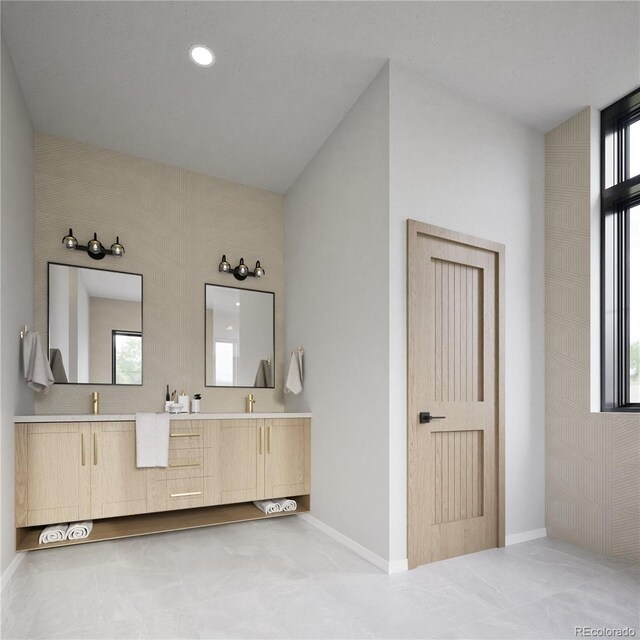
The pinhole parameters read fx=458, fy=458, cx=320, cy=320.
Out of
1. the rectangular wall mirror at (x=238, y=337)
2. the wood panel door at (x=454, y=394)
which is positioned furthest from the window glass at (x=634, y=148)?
the rectangular wall mirror at (x=238, y=337)

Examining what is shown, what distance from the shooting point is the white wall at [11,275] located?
8.55 ft

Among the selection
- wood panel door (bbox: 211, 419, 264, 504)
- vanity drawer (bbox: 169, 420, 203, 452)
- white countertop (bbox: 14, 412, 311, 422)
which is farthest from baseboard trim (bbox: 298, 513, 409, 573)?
vanity drawer (bbox: 169, 420, 203, 452)

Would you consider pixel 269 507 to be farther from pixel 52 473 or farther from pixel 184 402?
pixel 52 473

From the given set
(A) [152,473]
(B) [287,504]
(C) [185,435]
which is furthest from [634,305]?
(A) [152,473]

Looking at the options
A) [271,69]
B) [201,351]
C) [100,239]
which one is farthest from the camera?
[201,351]

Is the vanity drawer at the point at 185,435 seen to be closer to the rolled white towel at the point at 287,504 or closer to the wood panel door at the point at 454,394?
the rolled white towel at the point at 287,504

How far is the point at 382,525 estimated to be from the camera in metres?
2.75

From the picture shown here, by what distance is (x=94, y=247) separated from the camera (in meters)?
3.68

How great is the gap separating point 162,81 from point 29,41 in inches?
29.7

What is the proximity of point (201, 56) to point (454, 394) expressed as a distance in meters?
2.68

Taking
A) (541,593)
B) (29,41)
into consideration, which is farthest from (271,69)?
(541,593)

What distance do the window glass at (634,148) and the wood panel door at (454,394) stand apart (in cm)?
105

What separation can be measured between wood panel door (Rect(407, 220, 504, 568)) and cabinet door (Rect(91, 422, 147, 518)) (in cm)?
192

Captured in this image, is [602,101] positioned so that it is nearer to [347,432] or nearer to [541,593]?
[347,432]
